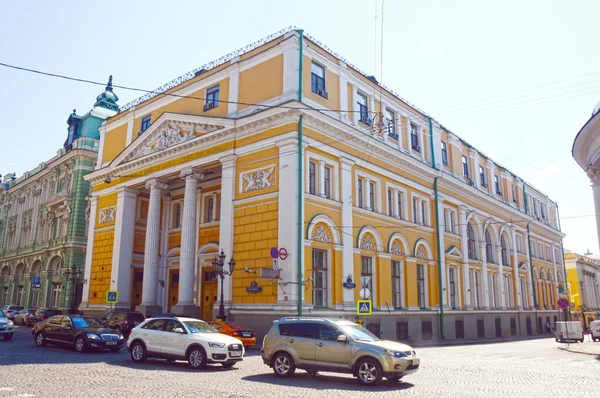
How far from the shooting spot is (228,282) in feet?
85.2

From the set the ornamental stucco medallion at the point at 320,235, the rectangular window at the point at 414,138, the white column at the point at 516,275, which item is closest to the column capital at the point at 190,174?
the ornamental stucco medallion at the point at 320,235

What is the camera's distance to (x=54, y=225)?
47812 millimetres

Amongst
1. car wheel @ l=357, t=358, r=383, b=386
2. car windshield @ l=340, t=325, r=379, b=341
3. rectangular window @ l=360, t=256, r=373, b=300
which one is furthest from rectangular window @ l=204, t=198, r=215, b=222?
car wheel @ l=357, t=358, r=383, b=386

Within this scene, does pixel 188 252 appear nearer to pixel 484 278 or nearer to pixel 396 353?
pixel 396 353

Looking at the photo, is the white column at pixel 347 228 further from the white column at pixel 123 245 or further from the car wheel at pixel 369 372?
the white column at pixel 123 245

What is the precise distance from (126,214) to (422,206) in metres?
19.9

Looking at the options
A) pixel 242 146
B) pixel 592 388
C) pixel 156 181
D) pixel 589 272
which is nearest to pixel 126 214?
pixel 156 181

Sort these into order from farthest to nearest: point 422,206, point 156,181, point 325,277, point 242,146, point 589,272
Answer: point 589,272
point 422,206
point 156,181
point 242,146
point 325,277

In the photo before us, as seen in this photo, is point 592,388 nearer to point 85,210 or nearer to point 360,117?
point 360,117

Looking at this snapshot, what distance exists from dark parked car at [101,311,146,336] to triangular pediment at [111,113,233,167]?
1000 cm

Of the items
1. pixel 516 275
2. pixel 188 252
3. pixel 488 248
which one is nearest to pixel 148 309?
pixel 188 252

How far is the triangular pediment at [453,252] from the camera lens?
119 feet

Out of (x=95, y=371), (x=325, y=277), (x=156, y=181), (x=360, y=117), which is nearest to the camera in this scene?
(x=95, y=371)

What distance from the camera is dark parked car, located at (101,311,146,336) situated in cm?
2589
